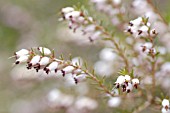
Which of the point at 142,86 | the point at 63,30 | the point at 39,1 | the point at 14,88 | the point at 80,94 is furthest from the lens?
the point at 39,1

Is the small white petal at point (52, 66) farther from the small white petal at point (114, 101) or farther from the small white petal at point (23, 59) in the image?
the small white petal at point (114, 101)

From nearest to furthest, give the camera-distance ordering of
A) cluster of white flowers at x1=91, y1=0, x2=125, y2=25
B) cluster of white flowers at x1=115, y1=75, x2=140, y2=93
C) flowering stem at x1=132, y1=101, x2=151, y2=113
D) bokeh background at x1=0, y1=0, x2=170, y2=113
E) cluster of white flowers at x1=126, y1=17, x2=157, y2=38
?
cluster of white flowers at x1=115, y1=75, x2=140, y2=93 → cluster of white flowers at x1=126, y1=17, x2=157, y2=38 → flowering stem at x1=132, y1=101, x2=151, y2=113 → cluster of white flowers at x1=91, y1=0, x2=125, y2=25 → bokeh background at x1=0, y1=0, x2=170, y2=113

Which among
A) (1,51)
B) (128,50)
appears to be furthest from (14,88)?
(128,50)

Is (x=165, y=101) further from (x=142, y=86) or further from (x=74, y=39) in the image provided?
(x=74, y=39)

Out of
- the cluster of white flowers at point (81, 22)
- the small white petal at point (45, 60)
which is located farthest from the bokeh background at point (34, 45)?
the small white petal at point (45, 60)

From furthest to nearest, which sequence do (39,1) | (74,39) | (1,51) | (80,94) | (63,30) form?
(39,1), (1,51), (63,30), (74,39), (80,94)

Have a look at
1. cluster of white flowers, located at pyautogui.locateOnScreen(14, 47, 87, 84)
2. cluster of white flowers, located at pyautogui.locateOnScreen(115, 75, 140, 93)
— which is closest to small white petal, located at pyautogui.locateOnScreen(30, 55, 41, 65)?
cluster of white flowers, located at pyautogui.locateOnScreen(14, 47, 87, 84)

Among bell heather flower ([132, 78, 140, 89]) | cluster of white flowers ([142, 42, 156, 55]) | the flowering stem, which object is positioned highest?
cluster of white flowers ([142, 42, 156, 55])

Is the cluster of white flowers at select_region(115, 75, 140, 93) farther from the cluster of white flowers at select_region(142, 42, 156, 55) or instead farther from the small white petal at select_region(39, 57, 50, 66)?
the small white petal at select_region(39, 57, 50, 66)
